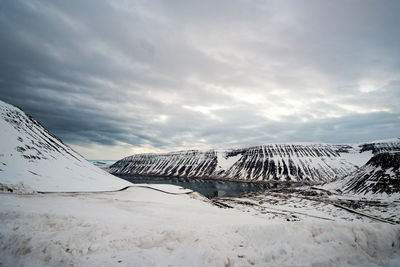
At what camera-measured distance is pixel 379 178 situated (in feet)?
144

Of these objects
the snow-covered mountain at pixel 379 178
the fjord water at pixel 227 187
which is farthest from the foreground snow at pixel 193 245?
the fjord water at pixel 227 187

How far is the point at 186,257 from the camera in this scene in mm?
6617

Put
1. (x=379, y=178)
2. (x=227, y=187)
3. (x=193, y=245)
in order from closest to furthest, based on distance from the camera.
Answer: (x=193, y=245) < (x=379, y=178) < (x=227, y=187)

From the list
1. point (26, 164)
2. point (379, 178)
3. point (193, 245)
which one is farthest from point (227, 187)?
point (193, 245)

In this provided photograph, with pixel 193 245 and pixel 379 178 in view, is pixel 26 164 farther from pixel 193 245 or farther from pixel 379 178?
pixel 379 178

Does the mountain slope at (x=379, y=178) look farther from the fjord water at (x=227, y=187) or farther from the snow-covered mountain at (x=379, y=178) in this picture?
the fjord water at (x=227, y=187)

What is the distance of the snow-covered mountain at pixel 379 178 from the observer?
39.4 m

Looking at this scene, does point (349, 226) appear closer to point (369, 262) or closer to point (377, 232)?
point (377, 232)

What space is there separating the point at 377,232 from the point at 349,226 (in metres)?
0.98

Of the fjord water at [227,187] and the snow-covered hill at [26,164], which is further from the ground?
the snow-covered hill at [26,164]

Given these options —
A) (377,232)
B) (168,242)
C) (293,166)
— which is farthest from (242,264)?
(293,166)

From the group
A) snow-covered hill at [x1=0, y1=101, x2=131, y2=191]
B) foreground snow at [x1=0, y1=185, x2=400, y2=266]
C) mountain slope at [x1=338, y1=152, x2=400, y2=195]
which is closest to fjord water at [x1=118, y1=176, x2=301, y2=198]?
mountain slope at [x1=338, y1=152, x2=400, y2=195]

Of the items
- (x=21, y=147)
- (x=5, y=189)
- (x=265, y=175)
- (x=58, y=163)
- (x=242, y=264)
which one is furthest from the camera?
(x=265, y=175)

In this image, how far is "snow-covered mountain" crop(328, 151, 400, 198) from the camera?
39.4 metres
